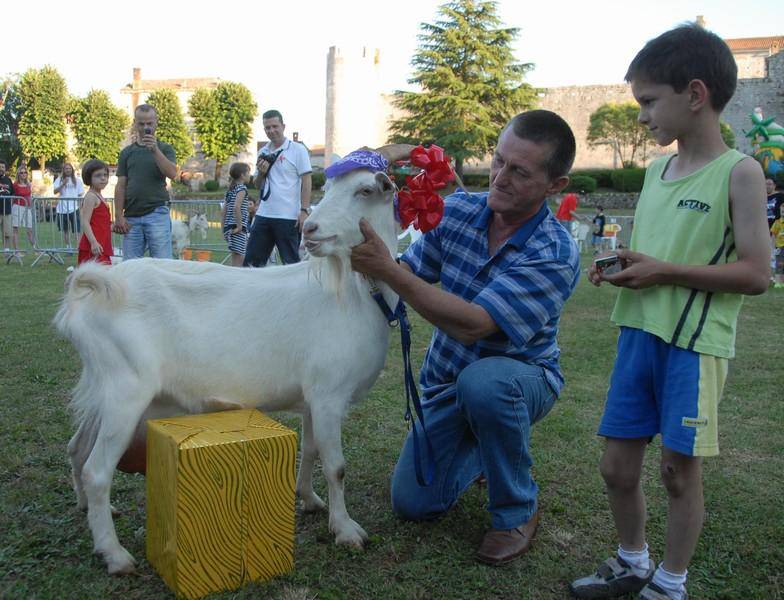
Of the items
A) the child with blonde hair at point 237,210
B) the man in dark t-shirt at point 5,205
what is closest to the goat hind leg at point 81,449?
the child with blonde hair at point 237,210

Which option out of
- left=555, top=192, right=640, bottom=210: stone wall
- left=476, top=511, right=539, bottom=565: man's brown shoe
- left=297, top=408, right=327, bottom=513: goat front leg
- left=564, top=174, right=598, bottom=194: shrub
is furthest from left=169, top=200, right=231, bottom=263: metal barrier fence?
left=564, top=174, right=598, bottom=194: shrub

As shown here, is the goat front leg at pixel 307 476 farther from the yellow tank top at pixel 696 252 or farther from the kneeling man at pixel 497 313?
the yellow tank top at pixel 696 252

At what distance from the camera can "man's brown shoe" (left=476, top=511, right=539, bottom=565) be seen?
8.39ft

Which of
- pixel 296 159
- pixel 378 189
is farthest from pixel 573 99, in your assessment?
pixel 378 189

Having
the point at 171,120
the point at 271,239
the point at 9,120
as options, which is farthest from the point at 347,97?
the point at 271,239

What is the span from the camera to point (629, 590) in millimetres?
2352

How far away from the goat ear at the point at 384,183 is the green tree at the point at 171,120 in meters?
54.4

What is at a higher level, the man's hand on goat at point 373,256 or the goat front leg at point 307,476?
the man's hand on goat at point 373,256

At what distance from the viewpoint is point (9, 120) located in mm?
49281

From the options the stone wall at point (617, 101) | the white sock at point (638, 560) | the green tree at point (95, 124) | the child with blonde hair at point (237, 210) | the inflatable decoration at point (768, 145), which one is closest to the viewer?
the white sock at point (638, 560)

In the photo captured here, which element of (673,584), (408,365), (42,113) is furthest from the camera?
(42,113)

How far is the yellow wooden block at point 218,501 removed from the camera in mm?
2176

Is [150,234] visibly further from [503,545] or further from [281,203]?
[503,545]

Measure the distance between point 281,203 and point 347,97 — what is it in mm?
39128
